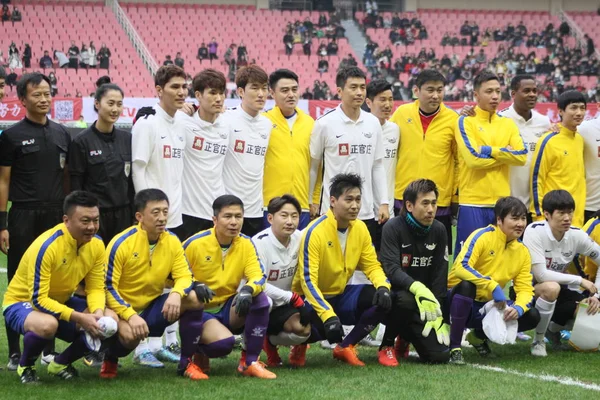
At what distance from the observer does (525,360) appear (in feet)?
23.1

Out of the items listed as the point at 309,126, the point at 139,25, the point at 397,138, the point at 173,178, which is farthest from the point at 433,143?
the point at 139,25

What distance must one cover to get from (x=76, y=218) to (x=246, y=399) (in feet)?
5.24

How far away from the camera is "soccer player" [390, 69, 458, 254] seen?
27.0 ft

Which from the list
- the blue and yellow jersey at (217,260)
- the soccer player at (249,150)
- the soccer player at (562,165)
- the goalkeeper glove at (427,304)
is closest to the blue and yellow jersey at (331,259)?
the goalkeeper glove at (427,304)

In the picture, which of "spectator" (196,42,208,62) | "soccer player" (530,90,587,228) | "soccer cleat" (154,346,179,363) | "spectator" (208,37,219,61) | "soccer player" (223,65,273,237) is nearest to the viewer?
"soccer cleat" (154,346,179,363)

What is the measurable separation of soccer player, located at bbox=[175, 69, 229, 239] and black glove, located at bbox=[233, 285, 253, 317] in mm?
1358

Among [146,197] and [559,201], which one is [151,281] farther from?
[559,201]

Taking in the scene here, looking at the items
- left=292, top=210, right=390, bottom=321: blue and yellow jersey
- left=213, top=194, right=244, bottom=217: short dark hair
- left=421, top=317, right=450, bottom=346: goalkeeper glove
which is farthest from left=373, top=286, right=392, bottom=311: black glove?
left=213, top=194, right=244, bottom=217: short dark hair

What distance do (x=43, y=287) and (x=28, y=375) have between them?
0.61m

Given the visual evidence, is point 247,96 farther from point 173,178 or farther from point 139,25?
point 139,25

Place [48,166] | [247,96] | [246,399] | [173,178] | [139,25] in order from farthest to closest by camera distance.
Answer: [139,25] → [247,96] → [173,178] → [48,166] → [246,399]

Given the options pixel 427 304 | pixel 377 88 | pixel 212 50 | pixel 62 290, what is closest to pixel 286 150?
pixel 377 88

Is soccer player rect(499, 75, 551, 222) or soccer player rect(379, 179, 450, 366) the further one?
soccer player rect(499, 75, 551, 222)

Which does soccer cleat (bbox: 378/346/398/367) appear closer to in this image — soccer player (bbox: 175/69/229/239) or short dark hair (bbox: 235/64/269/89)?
soccer player (bbox: 175/69/229/239)
